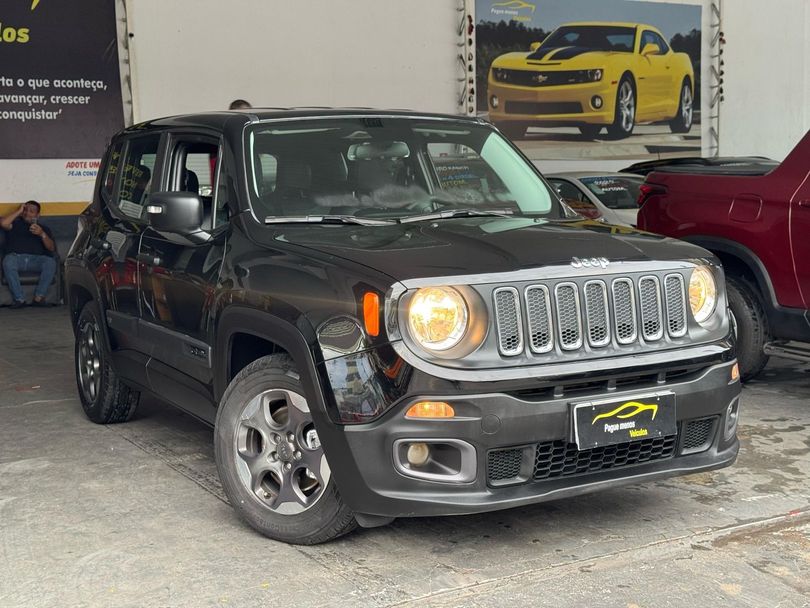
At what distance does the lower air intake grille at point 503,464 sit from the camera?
4.03m

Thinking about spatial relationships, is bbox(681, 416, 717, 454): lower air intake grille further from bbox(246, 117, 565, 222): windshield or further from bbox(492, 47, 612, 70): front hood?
bbox(492, 47, 612, 70): front hood

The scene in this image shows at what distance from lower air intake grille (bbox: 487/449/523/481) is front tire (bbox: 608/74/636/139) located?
14333 millimetres

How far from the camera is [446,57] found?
52.5ft

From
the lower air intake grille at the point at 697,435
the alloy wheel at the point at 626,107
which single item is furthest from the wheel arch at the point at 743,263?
the alloy wheel at the point at 626,107

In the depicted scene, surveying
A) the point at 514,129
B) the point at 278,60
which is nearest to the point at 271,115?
the point at 278,60

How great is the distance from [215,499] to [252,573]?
101cm

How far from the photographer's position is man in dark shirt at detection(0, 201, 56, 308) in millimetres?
13211

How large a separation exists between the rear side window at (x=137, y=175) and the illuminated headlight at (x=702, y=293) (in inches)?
115

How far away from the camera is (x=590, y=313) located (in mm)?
4219

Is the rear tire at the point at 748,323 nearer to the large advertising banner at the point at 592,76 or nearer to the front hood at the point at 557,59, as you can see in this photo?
the large advertising banner at the point at 592,76

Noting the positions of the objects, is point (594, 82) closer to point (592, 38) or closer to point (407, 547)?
point (592, 38)

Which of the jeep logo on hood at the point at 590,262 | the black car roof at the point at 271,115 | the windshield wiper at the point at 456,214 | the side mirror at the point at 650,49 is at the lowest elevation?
the jeep logo on hood at the point at 590,262

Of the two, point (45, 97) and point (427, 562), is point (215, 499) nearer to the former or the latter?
point (427, 562)

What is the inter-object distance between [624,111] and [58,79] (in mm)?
8928
